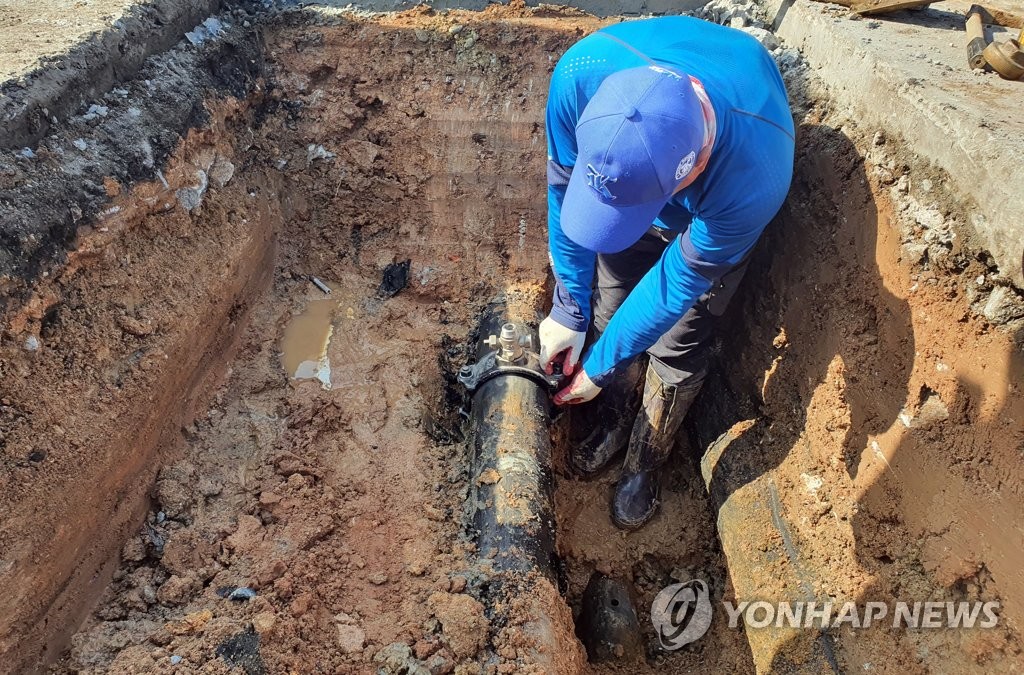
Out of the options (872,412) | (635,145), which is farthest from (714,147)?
(872,412)

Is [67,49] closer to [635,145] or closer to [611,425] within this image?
[635,145]

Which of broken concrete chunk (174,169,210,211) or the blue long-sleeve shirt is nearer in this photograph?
the blue long-sleeve shirt

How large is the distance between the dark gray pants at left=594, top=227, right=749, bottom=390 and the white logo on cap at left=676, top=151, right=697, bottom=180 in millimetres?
851

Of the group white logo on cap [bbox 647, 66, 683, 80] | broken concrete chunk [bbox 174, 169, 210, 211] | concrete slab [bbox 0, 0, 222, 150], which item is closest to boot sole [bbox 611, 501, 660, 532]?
white logo on cap [bbox 647, 66, 683, 80]

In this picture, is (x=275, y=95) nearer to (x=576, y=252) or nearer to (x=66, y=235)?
(x=66, y=235)

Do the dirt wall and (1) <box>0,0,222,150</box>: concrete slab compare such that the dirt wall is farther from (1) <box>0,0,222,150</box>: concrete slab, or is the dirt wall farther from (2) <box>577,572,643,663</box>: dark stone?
(1) <box>0,0,222,150</box>: concrete slab

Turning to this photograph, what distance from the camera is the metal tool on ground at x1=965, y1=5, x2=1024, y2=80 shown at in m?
2.45

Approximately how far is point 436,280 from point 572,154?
150 centimetres

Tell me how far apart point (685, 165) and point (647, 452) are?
5.89ft

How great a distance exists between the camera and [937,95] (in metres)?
2.25

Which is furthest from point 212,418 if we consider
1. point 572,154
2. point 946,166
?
point 946,166

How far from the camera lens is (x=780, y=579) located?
2645mm

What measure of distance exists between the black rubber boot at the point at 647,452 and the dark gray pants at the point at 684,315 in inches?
4.6

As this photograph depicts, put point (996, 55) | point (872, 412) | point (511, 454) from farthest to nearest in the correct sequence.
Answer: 1. point (511, 454)
2. point (996, 55)
3. point (872, 412)
